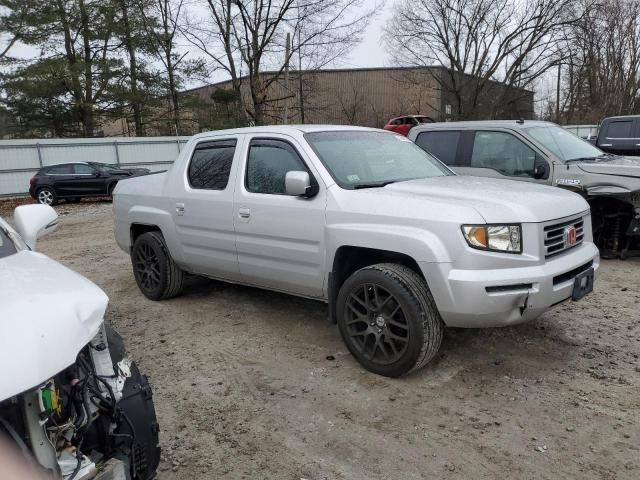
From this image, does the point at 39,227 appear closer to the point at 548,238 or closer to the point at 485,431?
the point at 485,431

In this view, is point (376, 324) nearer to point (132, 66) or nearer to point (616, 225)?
point (616, 225)

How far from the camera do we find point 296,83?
31672mm

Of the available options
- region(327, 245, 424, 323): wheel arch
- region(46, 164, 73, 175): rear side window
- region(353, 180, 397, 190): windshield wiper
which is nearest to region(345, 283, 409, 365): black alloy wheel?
region(327, 245, 424, 323): wheel arch

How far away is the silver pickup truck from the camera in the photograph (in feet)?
10.9

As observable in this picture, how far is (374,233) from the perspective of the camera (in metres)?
3.63

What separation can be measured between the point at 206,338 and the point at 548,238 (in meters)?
2.96

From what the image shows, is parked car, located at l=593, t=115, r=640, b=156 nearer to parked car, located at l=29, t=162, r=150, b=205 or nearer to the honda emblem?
the honda emblem

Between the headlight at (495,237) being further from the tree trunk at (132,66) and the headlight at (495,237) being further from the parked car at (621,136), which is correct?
the tree trunk at (132,66)

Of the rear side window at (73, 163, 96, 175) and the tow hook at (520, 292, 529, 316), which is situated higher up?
the rear side window at (73, 163, 96, 175)

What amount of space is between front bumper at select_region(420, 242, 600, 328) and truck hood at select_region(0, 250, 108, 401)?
208cm

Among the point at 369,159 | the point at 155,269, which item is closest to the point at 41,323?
the point at 369,159

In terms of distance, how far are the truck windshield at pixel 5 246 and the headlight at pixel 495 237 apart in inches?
102

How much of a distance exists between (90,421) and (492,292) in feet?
7.81

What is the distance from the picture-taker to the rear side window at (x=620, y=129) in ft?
33.3
